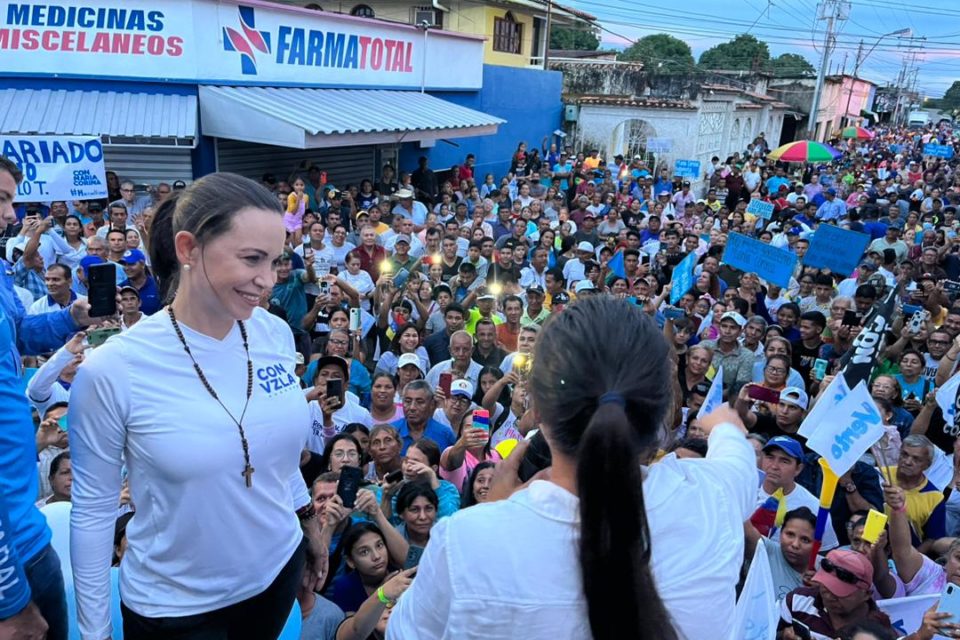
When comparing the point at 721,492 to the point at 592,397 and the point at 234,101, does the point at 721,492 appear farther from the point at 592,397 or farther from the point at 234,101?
the point at 234,101

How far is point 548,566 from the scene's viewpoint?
0.99m

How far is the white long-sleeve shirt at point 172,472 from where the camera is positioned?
145 centimetres

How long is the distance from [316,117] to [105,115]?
2.90 meters

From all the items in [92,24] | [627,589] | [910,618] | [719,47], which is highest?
[719,47]

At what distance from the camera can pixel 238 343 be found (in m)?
1.63

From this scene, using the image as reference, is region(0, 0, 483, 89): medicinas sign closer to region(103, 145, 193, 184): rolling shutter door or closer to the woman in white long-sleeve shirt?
region(103, 145, 193, 184): rolling shutter door

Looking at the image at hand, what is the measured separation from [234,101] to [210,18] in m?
1.32

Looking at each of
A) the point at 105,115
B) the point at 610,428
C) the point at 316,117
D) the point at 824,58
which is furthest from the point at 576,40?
the point at 610,428

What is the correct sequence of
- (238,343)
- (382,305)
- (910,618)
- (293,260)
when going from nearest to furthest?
(238,343) < (910,618) < (382,305) < (293,260)

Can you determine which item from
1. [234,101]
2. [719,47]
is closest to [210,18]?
[234,101]

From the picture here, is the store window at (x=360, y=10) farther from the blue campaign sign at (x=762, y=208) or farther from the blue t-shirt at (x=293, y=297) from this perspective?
the blue t-shirt at (x=293, y=297)

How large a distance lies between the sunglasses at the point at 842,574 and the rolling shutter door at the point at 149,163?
32.3 ft

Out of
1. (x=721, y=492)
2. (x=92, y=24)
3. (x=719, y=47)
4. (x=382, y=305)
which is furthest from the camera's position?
(x=719, y=47)

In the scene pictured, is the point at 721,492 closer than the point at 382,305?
Yes
